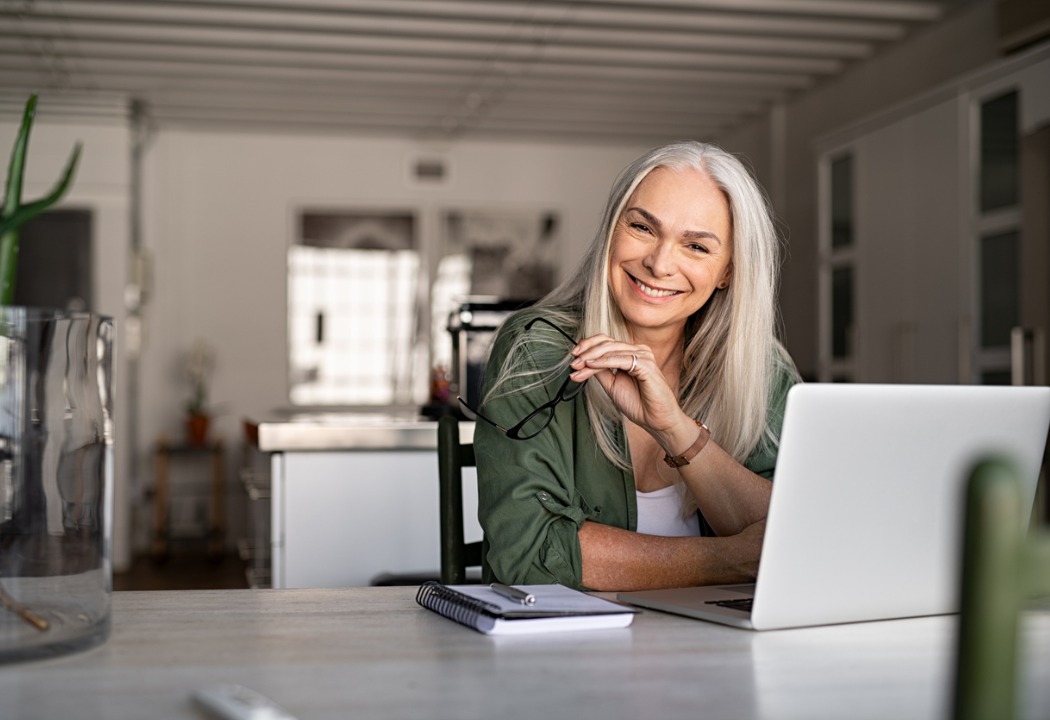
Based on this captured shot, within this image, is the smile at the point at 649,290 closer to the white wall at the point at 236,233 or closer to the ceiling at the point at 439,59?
the ceiling at the point at 439,59

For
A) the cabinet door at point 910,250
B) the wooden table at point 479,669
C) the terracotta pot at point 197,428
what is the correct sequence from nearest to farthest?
1. the wooden table at point 479,669
2. the cabinet door at point 910,250
3. the terracotta pot at point 197,428

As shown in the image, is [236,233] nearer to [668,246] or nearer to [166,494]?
[166,494]

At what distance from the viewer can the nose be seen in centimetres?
176

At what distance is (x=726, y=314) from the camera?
190 centimetres

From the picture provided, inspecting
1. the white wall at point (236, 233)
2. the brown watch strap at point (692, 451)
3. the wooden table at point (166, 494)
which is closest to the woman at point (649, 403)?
the brown watch strap at point (692, 451)

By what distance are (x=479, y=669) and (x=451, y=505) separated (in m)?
0.76

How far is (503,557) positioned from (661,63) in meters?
5.38

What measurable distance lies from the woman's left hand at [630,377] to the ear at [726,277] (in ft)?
1.13

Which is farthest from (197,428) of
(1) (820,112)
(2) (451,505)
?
(2) (451,505)

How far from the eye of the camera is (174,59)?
646 cm

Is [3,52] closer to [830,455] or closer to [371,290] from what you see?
[371,290]

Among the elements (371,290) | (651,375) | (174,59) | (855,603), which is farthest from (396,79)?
(855,603)

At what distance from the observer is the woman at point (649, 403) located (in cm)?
157

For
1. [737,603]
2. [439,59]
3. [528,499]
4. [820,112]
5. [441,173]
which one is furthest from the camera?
[441,173]
